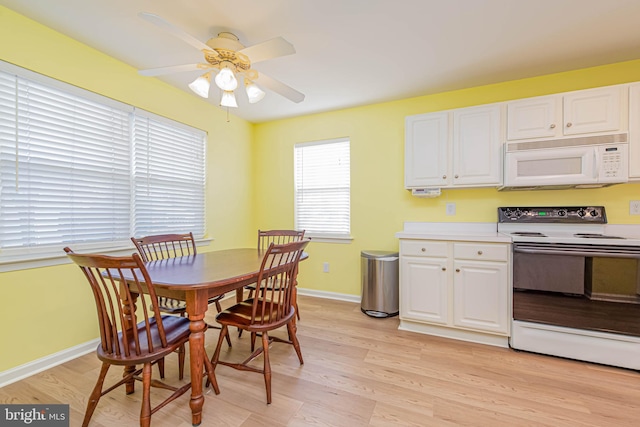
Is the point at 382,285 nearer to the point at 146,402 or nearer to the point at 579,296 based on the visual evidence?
the point at 579,296

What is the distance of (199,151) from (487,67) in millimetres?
3102

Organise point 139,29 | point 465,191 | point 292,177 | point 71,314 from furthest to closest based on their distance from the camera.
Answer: point 292,177 → point 465,191 → point 71,314 → point 139,29

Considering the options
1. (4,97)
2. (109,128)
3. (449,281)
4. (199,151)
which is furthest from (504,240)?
(4,97)

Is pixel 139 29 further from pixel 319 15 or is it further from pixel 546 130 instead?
pixel 546 130

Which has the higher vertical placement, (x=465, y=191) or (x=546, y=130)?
(x=546, y=130)

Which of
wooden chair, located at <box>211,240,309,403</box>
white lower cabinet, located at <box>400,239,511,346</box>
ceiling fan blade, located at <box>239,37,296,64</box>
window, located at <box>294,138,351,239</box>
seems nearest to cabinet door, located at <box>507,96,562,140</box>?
white lower cabinet, located at <box>400,239,511,346</box>

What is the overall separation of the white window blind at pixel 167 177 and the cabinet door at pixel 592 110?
3.65 m

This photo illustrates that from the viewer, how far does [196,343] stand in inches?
56.6

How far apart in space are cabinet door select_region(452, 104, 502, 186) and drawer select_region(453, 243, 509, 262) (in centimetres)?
63

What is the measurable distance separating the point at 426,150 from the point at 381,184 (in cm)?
68

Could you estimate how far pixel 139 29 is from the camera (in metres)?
1.92

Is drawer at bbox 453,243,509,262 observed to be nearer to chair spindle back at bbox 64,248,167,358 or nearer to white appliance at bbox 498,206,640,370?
white appliance at bbox 498,206,640,370

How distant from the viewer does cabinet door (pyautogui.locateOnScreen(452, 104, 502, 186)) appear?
248 centimetres

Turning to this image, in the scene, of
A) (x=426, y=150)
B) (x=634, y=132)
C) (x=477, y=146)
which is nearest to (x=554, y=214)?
(x=634, y=132)
